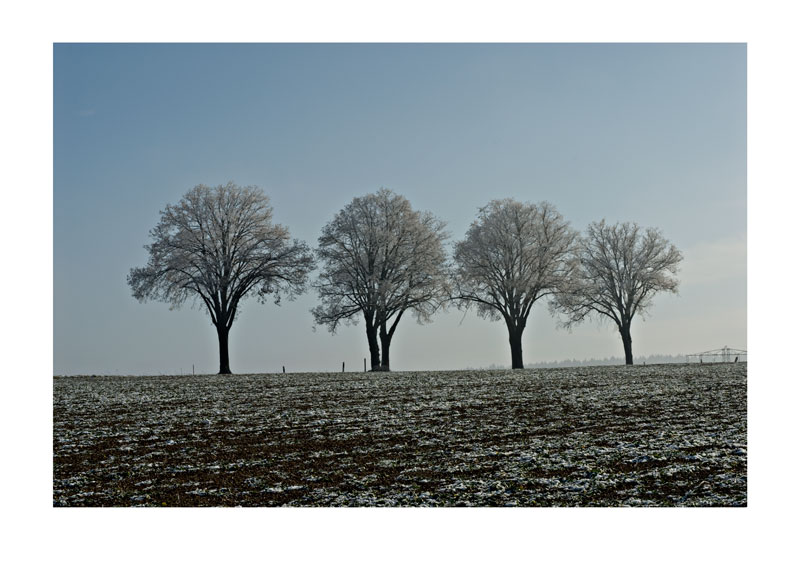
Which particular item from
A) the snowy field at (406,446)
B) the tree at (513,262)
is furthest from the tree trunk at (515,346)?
→ the snowy field at (406,446)

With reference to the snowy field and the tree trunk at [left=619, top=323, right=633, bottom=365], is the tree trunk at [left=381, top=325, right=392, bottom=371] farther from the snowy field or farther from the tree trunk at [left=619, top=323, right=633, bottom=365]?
the tree trunk at [left=619, top=323, right=633, bottom=365]

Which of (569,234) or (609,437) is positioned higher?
(569,234)

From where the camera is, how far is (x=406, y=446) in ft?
58.0

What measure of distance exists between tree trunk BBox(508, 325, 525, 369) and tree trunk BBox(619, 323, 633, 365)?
11.6 m

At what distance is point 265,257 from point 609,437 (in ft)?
117

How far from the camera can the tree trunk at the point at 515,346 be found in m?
52.7

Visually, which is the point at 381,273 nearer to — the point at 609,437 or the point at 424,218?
the point at 424,218

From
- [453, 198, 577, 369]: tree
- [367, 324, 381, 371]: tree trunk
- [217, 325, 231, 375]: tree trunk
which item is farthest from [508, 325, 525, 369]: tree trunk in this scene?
[217, 325, 231, 375]: tree trunk

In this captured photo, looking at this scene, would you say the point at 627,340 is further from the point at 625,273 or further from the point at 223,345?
the point at 223,345

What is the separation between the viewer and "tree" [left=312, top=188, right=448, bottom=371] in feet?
166

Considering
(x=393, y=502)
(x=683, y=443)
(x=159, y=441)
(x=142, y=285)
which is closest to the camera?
(x=393, y=502)

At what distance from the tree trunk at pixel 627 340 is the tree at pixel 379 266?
17.7 m

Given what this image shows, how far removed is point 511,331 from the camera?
5331 centimetres

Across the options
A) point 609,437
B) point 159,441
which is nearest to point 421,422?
point 609,437
